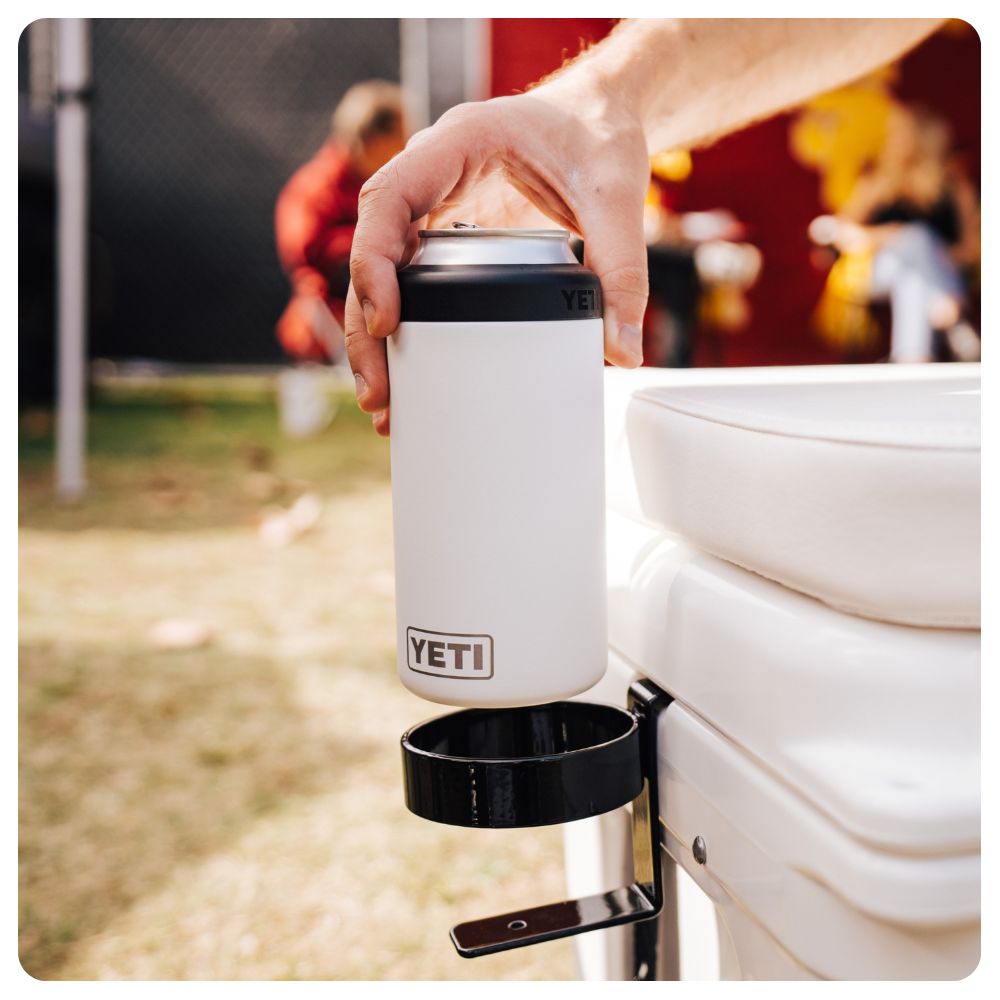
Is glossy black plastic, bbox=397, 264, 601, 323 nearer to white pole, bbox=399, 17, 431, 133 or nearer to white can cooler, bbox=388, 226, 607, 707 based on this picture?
white can cooler, bbox=388, 226, 607, 707

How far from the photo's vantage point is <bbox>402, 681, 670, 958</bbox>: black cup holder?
0.72m

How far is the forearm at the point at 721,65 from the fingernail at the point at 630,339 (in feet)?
0.73

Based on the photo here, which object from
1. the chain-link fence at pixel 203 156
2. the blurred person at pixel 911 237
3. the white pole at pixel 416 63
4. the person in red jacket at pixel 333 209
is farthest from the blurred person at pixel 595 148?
the chain-link fence at pixel 203 156

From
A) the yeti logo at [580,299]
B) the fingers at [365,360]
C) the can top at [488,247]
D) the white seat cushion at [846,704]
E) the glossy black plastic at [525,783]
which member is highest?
the can top at [488,247]

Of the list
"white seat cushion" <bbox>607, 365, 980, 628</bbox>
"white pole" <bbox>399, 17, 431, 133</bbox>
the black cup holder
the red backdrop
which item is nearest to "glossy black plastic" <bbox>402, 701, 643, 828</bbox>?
the black cup holder

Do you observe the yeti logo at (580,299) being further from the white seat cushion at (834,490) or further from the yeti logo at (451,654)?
the yeti logo at (451,654)

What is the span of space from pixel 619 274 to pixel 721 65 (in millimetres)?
385

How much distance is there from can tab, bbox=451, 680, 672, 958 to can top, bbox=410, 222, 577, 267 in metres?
0.33

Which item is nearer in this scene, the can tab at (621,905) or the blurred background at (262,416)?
the can tab at (621,905)

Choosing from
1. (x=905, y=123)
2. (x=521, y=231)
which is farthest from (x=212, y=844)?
(x=905, y=123)

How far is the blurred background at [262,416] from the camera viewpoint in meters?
1.54

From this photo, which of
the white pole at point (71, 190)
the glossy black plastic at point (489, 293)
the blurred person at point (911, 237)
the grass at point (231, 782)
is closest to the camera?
the glossy black plastic at point (489, 293)

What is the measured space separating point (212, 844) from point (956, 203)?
13.8 ft

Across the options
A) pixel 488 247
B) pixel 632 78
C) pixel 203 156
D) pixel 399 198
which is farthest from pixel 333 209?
pixel 488 247
